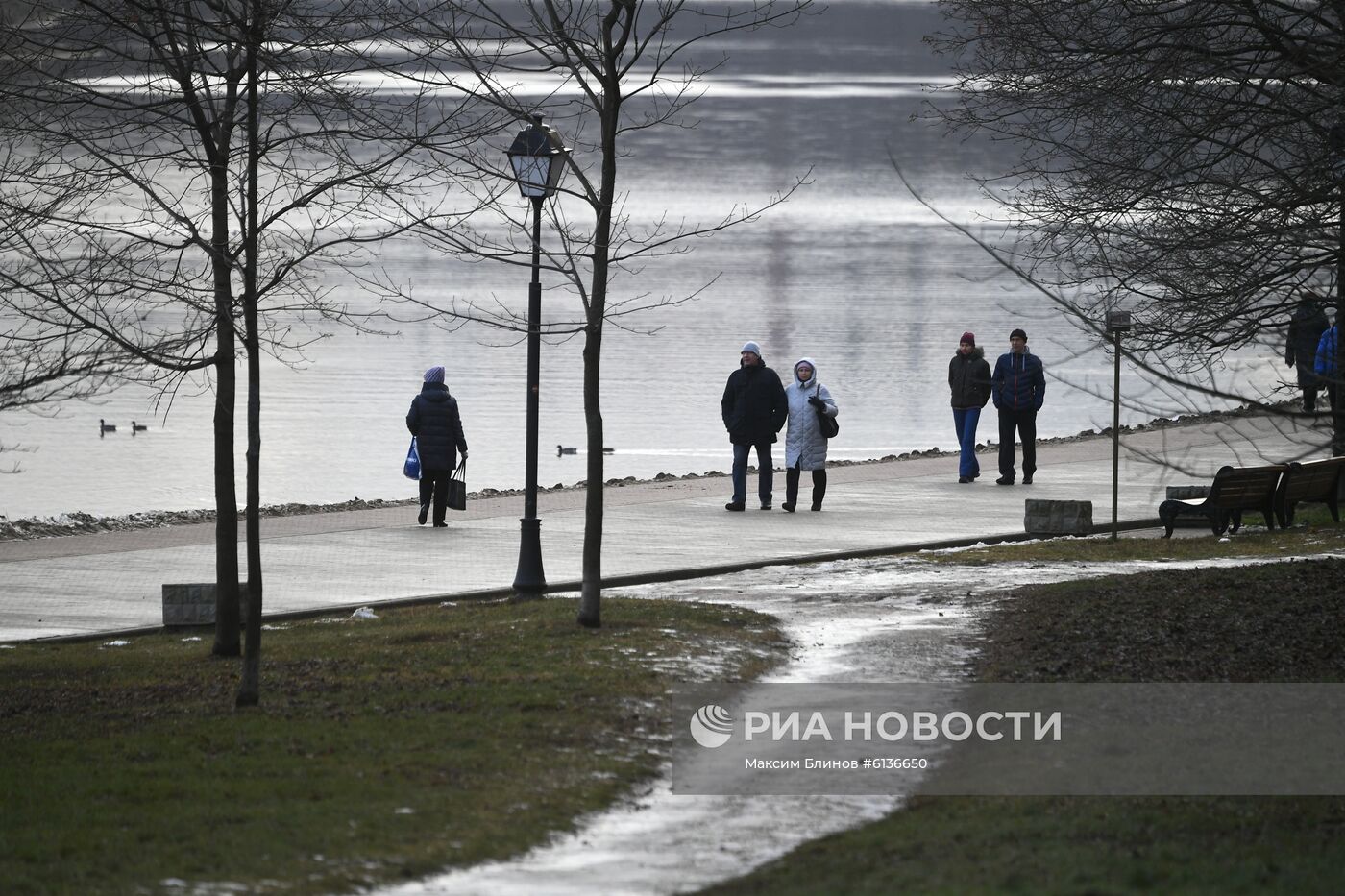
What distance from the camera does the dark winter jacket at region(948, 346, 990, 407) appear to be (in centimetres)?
2389

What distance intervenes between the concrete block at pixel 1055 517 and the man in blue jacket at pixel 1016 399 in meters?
4.24

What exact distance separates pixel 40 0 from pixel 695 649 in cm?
605

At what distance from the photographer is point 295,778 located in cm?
810

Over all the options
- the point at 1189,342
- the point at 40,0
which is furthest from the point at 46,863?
the point at 1189,342

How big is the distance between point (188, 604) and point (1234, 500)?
10725 mm

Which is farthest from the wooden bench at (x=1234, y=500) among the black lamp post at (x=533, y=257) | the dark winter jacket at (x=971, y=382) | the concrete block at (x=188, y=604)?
the concrete block at (x=188, y=604)

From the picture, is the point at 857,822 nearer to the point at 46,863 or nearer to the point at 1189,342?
the point at 46,863

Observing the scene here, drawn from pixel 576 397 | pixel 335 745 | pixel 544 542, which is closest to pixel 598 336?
pixel 335 745

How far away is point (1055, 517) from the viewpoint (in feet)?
60.9

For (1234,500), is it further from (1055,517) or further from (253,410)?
(253,410)

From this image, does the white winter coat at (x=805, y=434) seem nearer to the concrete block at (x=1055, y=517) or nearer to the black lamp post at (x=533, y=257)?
the concrete block at (x=1055, y=517)

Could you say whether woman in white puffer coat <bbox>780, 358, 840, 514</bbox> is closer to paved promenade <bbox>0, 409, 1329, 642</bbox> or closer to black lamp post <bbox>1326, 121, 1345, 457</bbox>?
paved promenade <bbox>0, 409, 1329, 642</bbox>

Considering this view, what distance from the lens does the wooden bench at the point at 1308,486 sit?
18.5 m

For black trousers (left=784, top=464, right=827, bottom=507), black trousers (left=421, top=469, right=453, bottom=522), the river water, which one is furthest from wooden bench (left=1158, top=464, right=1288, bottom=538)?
black trousers (left=421, top=469, right=453, bottom=522)
